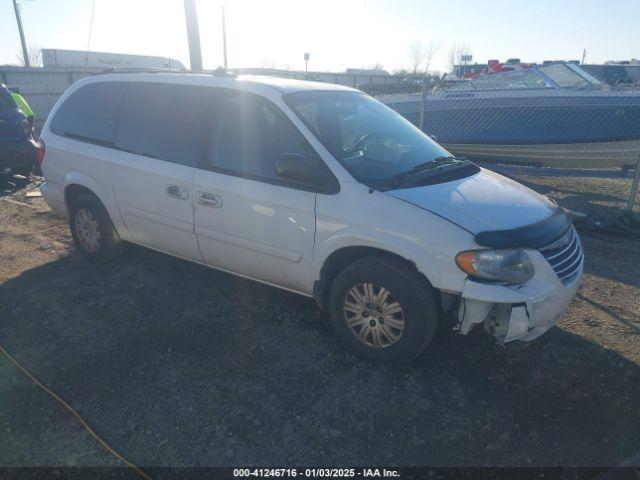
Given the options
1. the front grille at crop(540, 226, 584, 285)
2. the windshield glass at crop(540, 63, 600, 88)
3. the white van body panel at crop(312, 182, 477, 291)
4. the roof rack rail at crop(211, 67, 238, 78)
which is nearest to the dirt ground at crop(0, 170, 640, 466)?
the front grille at crop(540, 226, 584, 285)

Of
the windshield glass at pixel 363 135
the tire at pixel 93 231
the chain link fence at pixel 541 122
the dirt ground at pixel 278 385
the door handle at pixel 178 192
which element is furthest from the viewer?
the chain link fence at pixel 541 122

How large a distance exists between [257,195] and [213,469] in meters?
1.91

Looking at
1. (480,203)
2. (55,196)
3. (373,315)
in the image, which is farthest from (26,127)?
(480,203)

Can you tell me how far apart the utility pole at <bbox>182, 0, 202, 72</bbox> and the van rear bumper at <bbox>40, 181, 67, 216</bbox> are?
3.95m

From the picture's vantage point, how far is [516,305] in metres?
2.87

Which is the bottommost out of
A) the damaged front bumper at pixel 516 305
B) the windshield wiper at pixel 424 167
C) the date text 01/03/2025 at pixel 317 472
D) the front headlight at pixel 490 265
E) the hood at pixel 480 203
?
the date text 01/03/2025 at pixel 317 472

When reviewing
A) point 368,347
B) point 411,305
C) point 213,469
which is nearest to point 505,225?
point 411,305

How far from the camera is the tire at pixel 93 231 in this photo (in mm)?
4809

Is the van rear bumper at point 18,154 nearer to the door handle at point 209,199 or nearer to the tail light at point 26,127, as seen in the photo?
the tail light at point 26,127

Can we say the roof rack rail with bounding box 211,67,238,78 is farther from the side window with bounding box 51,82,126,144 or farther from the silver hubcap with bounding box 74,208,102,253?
the silver hubcap with bounding box 74,208,102,253

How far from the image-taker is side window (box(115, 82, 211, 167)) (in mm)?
3957

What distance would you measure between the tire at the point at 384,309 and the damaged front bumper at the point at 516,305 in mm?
252

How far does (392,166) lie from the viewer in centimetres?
359

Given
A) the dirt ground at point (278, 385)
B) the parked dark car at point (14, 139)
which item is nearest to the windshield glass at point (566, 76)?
the dirt ground at point (278, 385)
